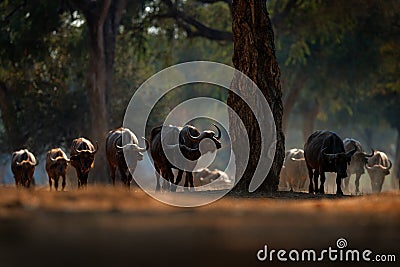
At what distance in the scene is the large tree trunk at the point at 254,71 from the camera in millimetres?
22391

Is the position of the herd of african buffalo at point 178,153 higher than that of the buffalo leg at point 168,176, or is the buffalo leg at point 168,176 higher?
the herd of african buffalo at point 178,153

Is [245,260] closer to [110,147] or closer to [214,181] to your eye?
[110,147]

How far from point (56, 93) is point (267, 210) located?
3380 centimetres

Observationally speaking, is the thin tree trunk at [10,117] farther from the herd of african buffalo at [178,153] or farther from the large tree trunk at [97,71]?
the herd of african buffalo at [178,153]

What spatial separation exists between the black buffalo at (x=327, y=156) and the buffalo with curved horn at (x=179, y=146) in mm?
2635

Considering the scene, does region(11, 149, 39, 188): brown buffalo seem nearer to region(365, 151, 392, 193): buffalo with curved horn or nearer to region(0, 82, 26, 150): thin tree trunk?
region(0, 82, 26, 150): thin tree trunk

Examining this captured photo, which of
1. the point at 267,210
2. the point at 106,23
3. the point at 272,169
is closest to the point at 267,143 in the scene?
the point at 272,169

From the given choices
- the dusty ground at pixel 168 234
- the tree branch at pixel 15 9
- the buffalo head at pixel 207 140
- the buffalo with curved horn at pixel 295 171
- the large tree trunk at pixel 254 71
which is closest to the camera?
the dusty ground at pixel 168 234

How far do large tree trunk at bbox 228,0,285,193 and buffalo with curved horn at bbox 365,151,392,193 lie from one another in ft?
44.3

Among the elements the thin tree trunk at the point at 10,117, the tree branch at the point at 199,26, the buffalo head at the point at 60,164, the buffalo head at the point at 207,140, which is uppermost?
the tree branch at the point at 199,26

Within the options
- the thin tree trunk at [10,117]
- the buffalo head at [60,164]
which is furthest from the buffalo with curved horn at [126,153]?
the thin tree trunk at [10,117]

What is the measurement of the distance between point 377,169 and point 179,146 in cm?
1389

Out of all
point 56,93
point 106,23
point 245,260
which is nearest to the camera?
point 245,260

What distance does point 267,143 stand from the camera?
22.4 metres
